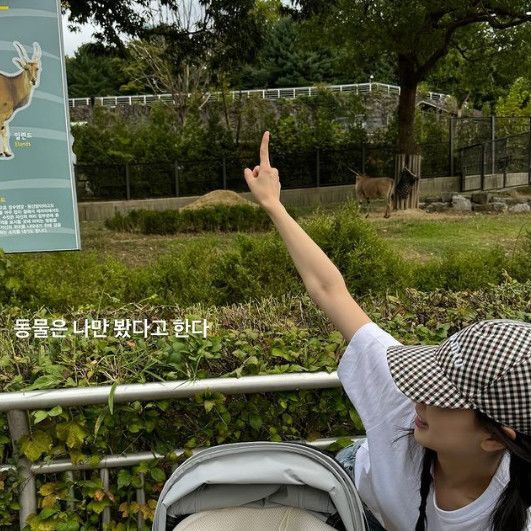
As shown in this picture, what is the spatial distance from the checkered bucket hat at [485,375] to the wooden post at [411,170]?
48.1 feet

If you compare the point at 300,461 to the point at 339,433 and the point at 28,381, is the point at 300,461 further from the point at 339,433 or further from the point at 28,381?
the point at 28,381

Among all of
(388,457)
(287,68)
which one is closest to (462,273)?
(388,457)

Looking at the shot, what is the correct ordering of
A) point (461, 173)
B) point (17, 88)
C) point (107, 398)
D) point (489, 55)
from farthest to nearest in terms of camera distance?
point (461, 173), point (489, 55), point (17, 88), point (107, 398)

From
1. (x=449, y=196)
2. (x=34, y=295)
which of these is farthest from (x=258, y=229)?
(x=34, y=295)

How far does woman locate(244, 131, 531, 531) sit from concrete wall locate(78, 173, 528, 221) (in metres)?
15.4

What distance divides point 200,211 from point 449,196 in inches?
295

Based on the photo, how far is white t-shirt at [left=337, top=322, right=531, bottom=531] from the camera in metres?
1.33

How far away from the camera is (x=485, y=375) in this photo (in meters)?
1.17

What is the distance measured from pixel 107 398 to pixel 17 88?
414 centimetres

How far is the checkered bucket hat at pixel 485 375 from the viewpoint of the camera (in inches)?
45.5

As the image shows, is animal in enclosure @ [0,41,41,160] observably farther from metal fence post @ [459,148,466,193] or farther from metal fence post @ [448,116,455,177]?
metal fence post @ [448,116,455,177]

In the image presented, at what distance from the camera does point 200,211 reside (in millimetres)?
12289

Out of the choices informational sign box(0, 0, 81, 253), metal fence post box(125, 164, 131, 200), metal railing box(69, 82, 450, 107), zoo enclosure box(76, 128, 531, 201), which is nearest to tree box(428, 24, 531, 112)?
zoo enclosure box(76, 128, 531, 201)

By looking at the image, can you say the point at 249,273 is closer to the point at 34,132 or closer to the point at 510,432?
the point at 34,132
